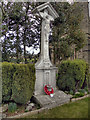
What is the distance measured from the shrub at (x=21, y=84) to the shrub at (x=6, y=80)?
0.16 metres

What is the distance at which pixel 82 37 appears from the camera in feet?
19.4

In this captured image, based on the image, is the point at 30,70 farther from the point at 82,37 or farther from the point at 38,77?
the point at 82,37

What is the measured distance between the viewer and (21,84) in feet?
9.34

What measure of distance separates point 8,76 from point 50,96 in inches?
63.0

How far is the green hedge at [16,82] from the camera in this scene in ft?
9.21

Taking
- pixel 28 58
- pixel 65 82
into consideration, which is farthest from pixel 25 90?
pixel 28 58

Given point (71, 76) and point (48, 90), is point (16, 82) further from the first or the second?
point (71, 76)

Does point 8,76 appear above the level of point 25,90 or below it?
above

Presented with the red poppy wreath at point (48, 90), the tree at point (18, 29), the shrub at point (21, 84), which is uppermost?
the tree at point (18, 29)

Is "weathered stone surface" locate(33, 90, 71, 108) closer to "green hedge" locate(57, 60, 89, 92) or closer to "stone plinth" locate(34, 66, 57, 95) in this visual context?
"stone plinth" locate(34, 66, 57, 95)

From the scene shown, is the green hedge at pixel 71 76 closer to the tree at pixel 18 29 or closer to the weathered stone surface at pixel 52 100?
the weathered stone surface at pixel 52 100

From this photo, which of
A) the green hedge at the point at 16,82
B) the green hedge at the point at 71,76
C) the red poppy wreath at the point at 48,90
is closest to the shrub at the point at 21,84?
the green hedge at the point at 16,82

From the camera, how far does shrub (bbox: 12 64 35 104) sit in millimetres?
2801

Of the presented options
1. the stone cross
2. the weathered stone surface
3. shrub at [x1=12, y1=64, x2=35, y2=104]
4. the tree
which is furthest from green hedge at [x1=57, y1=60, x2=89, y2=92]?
the tree
